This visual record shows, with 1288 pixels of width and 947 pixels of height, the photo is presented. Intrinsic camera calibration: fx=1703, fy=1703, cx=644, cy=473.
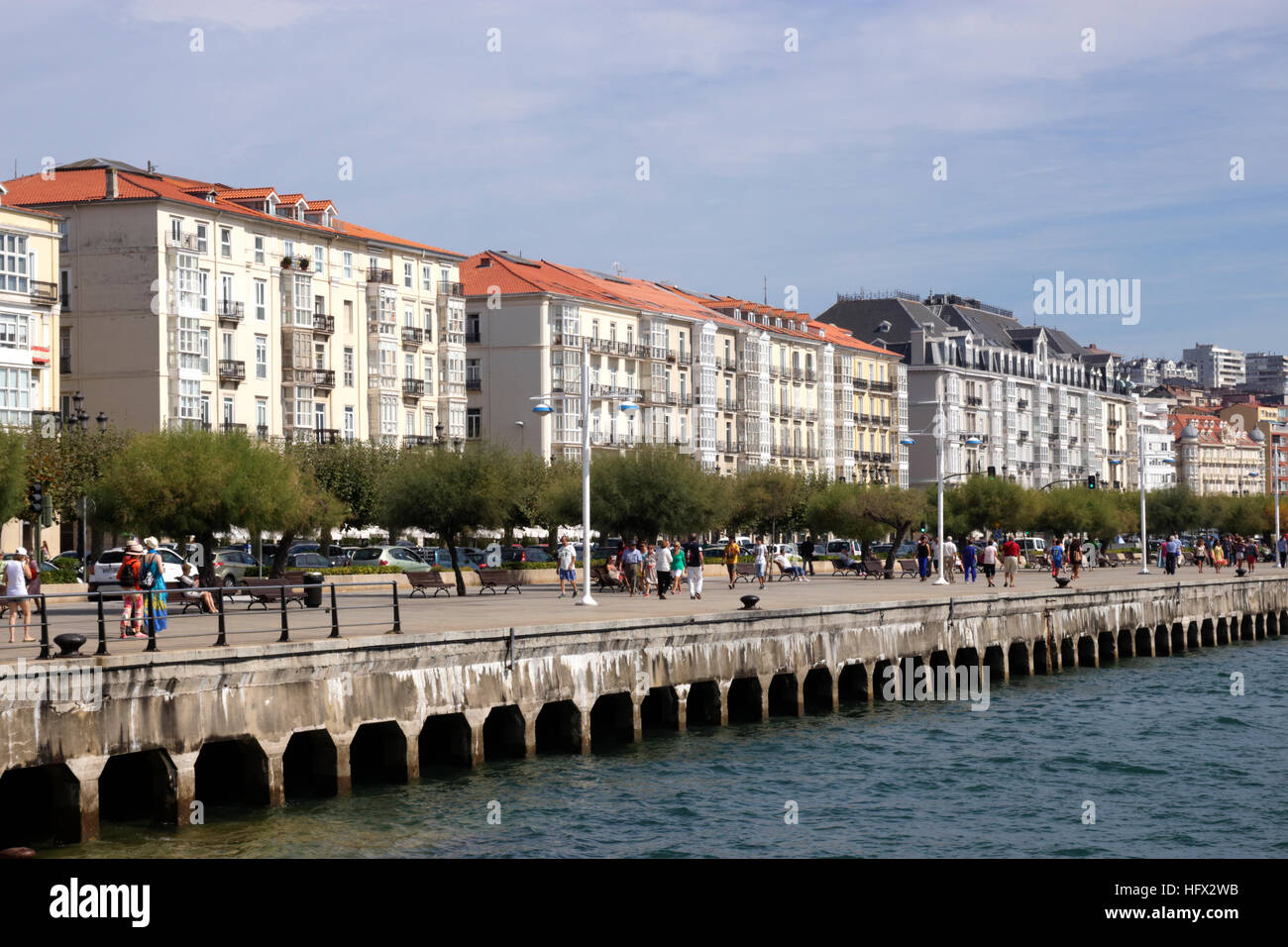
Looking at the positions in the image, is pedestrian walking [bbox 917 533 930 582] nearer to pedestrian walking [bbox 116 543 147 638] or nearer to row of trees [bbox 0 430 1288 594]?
row of trees [bbox 0 430 1288 594]

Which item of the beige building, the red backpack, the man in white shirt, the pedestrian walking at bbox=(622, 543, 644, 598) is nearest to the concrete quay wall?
the red backpack

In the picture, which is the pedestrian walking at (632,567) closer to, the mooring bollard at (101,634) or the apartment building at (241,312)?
the mooring bollard at (101,634)

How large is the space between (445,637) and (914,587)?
1268 inches

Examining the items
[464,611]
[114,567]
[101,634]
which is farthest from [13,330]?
[101,634]

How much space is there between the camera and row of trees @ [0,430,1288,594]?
163ft

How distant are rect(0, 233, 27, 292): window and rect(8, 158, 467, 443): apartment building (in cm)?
758

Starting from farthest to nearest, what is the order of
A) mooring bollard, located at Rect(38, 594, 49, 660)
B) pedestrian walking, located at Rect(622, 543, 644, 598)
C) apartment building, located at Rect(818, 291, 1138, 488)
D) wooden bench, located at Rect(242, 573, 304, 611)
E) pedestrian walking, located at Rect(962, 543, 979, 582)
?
apartment building, located at Rect(818, 291, 1138, 488) → pedestrian walking, located at Rect(962, 543, 979, 582) → pedestrian walking, located at Rect(622, 543, 644, 598) → wooden bench, located at Rect(242, 573, 304, 611) → mooring bollard, located at Rect(38, 594, 49, 660)

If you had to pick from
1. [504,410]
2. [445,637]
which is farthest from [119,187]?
[445,637]

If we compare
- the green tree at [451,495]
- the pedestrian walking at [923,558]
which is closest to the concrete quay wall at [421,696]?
the green tree at [451,495]

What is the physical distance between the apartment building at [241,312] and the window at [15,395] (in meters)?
7.31

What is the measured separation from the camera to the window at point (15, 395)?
7606 centimetres
